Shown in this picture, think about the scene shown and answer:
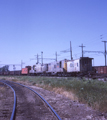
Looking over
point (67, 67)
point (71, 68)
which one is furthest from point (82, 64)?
point (67, 67)

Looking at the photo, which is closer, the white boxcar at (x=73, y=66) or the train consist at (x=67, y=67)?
the train consist at (x=67, y=67)

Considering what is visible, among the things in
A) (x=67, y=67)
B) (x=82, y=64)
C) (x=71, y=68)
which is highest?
(x=82, y=64)

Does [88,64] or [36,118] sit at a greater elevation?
[88,64]

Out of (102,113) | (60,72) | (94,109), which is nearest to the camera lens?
(102,113)

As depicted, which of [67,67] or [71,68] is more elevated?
[67,67]

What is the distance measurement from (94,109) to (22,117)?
3.66 meters

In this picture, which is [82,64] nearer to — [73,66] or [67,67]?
[73,66]

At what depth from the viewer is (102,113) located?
7.64m

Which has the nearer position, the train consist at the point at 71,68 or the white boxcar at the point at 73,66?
the train consist at the point at 71,68

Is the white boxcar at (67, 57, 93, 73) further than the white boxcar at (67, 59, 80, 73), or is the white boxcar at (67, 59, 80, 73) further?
the white boxcar at (67, 59, 80, 73)

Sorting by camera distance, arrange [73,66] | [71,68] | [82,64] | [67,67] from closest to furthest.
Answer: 1. [82,64]
2. [73,66]
3. [71,68]
4. [67,67]

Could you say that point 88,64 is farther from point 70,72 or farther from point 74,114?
point 74,114

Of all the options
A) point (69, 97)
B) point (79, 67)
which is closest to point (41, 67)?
point (79, 67)

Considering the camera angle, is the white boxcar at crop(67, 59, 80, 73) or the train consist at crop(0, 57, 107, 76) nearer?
the train consist at crop(0, 57, 107, 76)
